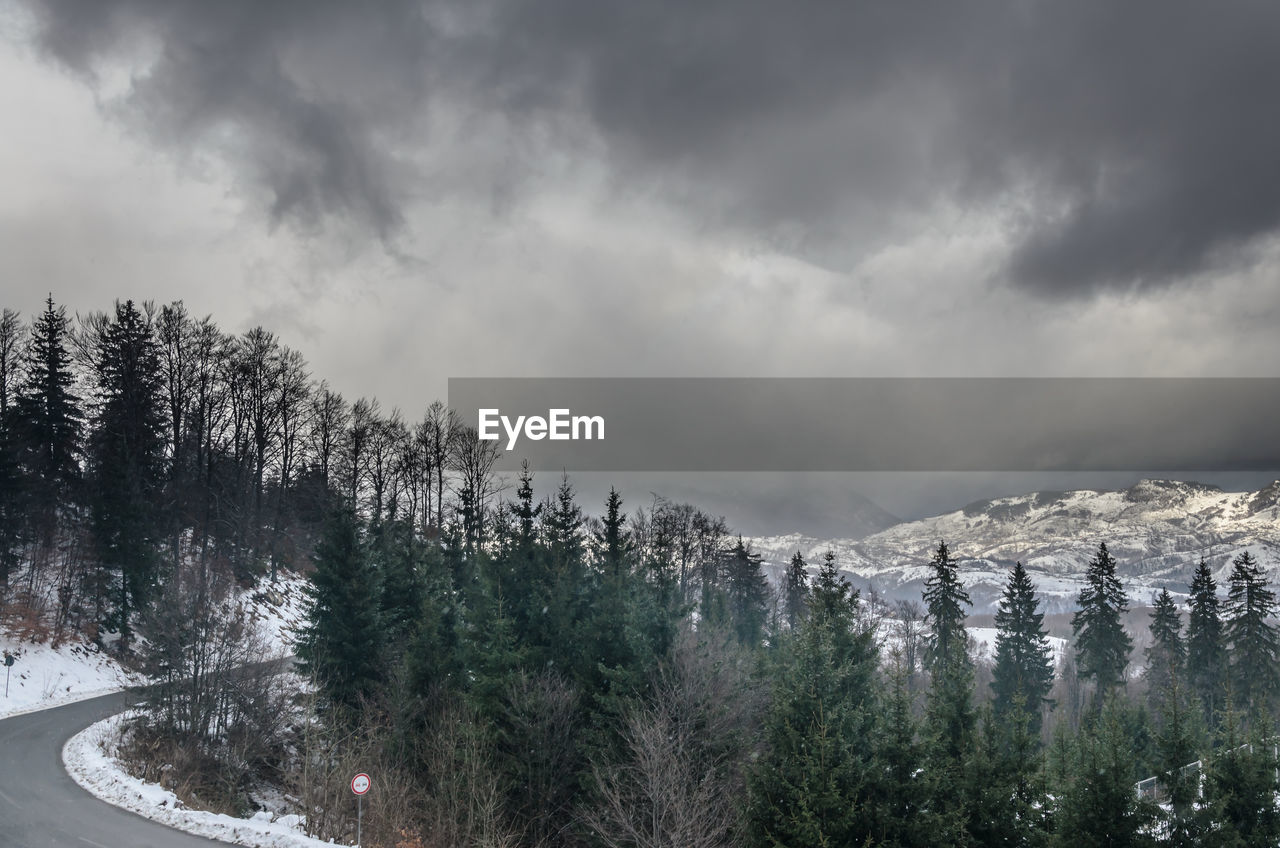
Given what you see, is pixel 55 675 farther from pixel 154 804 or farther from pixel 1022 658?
pixel 1022 658

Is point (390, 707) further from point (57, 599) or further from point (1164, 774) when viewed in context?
point (1164, 774)

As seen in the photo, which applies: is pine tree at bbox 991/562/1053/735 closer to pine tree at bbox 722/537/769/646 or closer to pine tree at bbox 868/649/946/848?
pine tree at bbox 722/537/769/646

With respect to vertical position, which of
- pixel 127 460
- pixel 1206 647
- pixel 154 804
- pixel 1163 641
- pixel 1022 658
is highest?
pixel 127 460

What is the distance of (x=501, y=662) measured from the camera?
31672mm

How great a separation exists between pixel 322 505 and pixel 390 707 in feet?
104

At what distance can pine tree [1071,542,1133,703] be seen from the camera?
188 ft

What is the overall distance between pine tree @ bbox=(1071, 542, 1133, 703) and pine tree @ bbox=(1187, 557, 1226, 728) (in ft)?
14.8

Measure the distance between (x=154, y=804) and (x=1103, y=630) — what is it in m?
60.7

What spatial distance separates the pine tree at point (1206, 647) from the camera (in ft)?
187

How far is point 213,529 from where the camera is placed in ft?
181

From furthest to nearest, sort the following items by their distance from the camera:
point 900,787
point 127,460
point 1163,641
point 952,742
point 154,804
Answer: point 1163,641 < point 127,460 < point 154,804 < point 952,742 < point 900,787

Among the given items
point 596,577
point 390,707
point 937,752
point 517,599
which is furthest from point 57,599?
point 937,752

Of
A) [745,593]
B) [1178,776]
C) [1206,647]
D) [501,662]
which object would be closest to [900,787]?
[1178,776]

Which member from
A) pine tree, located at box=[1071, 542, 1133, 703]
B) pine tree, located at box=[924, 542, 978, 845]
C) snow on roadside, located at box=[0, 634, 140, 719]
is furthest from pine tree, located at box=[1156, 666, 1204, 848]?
pine tree, located at box=[1071, 542, 1133, 703]
